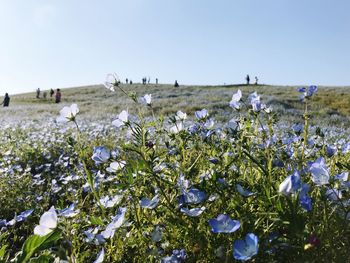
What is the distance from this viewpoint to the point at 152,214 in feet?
7.63

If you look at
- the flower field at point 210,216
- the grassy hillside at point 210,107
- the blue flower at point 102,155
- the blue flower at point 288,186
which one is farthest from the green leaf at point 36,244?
the grassy hillside at point 210,107

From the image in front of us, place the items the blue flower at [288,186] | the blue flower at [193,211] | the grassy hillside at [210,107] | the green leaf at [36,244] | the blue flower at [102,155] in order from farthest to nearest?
the grassy hillside at [210,107] → the blue flower at [102,155] → the blue flower at [193,211] → the green leaf at [36,244] → the blue flower at [288,186]

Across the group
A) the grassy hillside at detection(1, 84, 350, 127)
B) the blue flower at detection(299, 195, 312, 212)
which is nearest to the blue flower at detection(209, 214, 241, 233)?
the blue flower at detection(299, 195, 312, 212)

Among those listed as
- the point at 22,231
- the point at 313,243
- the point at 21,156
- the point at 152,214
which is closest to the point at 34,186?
the point at 22,231

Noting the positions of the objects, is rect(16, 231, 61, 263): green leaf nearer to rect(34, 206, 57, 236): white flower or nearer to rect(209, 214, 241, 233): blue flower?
rect(34, 206, 57, 236): white flower

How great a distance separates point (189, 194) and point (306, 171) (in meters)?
0.70

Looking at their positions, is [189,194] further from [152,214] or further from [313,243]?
[313,243]

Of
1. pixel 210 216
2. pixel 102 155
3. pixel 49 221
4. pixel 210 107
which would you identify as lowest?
pixel 210 107

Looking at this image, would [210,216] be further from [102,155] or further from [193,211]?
[102,155]

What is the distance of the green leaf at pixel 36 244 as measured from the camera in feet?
5.40

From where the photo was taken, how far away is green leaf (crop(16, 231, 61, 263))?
1645mm

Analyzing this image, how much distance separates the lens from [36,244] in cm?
168

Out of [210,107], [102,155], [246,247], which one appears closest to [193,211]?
[246,247]

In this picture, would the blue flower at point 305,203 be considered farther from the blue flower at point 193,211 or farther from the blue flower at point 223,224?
the blue flower at point 193,211
